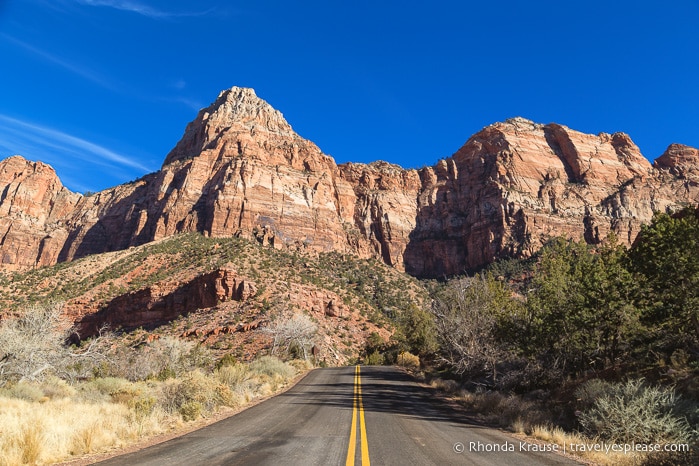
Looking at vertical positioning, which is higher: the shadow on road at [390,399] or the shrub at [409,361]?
→ the shadow on road at [390,399]

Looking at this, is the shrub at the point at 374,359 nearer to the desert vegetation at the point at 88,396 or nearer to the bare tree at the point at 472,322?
the desert vegetation at the point at 88,396

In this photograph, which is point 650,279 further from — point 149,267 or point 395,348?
point 149,267

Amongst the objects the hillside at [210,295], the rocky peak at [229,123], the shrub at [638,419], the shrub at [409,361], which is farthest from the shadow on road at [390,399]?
the rocky peak at [229,123]

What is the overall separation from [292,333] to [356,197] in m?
85.9

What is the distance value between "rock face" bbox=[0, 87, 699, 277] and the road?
6966 centimetres

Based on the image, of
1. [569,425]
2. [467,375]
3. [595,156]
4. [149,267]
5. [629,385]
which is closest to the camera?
[629,385]

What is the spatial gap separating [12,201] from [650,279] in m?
149

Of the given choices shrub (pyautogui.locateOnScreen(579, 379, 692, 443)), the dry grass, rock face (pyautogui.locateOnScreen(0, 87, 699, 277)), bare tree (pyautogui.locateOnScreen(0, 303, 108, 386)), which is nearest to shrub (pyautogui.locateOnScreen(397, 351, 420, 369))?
the dry grass

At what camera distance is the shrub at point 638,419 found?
8.11 m

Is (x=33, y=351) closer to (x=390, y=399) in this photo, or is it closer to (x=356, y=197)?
(x=390, y=399)

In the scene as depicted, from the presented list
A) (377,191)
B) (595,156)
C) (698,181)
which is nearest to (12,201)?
(377,191)

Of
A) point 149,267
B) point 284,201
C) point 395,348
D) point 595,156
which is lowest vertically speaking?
point 395,348

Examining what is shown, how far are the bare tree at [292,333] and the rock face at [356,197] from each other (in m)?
39.6

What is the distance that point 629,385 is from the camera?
9461 millimetres
